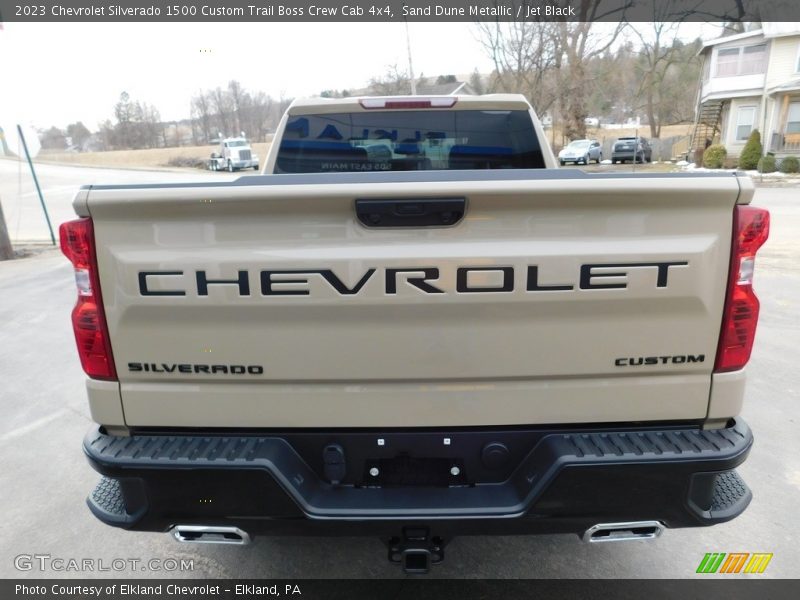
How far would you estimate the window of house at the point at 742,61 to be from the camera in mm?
32312

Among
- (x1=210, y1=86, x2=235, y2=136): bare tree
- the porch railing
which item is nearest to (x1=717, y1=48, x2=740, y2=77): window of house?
the porch railing

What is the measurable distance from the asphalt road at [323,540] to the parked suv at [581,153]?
31534mm

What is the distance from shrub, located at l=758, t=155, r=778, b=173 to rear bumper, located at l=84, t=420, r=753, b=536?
3092 cm

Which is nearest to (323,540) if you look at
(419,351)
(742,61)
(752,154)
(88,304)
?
(419,351)

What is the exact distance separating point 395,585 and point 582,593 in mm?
884

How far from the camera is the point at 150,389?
201 cm

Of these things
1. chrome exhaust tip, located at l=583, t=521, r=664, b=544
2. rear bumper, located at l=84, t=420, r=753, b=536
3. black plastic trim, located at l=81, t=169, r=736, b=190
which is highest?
black plastic trim, located at l=81, t=169, r=736, b=190

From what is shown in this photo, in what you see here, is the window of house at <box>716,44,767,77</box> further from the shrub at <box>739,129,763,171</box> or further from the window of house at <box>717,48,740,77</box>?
the shrub at <box>739,129,763,171</box>

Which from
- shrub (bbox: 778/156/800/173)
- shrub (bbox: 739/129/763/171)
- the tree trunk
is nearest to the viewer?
the tree trunk

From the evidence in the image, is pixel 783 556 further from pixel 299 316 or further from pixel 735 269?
pixel 299 316

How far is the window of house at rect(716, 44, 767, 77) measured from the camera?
3231 centimetres

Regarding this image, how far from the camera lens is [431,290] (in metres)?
1.88

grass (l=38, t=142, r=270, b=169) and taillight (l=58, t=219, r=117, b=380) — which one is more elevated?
taillight (l=58, t=219, r=117, b=380)

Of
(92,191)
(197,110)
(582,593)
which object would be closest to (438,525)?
(582,593)
